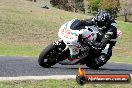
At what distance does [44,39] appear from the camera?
43.9 metres

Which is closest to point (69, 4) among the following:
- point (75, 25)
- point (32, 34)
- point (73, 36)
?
point (32, 34)

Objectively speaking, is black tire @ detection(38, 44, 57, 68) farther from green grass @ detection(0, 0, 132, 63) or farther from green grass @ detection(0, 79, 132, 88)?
green grass @ detection(0, 0, 132, 63)

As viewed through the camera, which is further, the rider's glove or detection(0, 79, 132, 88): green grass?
the rider's glove

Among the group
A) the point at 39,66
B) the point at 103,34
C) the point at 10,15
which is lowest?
the point at 10,15

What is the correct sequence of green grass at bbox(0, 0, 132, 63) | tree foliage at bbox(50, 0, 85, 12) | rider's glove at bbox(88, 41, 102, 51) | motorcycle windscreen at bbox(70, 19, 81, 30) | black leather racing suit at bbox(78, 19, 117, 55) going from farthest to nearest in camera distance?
tree foliage at bbox(50, 0, 85, 12) → green grass at bbox(0, 0, 132, 63) → black leather racing suit at bbox(78, 19, 117, 55) → rider's glove at bbox(88, 41, 102, 51) → motorcycle windscreen at bbox(70, 19, 81, 30)

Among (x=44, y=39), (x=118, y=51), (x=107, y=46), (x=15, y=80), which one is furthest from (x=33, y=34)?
(x=15, y=80)

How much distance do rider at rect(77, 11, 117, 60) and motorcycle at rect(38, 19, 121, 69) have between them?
0.37 ft

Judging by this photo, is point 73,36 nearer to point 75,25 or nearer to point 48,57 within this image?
point 75,25

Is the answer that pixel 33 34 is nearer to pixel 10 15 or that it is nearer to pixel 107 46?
pixel 10 15

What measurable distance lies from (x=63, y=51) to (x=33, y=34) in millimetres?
32836

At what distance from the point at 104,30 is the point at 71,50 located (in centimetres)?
131

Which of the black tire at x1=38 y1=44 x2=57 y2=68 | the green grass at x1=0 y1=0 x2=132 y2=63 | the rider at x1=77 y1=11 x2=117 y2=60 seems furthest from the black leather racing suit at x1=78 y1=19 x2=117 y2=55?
the green grass at x1=0 y1=0 x2=132 y2=63

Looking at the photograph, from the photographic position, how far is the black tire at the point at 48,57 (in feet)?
41.8

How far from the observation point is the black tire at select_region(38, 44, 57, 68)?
12.7 metres
